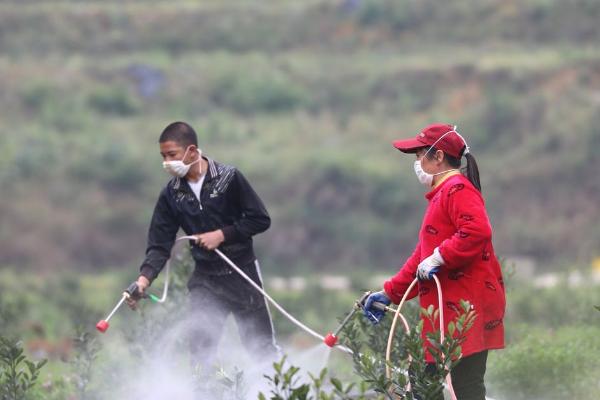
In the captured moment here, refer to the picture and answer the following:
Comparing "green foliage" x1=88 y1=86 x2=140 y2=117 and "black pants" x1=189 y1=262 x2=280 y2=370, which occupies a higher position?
"green foliage" x1=88 y1=86 x2=140 y2=117

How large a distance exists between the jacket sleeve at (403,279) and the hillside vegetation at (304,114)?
2419 centimetres

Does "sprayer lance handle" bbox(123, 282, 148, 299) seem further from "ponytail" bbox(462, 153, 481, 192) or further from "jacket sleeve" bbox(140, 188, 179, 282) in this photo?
"ponytail" bbox(462, 153, 481, 192)

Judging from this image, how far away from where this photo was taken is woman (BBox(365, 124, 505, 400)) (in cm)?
657

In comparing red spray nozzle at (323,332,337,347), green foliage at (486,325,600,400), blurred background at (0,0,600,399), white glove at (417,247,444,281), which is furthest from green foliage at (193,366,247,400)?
blurred background at (0,0,600,399)

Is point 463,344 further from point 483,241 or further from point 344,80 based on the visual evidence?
point 344,80

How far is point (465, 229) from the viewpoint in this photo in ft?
21.5

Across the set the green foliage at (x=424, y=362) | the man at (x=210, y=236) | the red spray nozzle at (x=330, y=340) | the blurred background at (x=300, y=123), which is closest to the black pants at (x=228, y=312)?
the man at (x=210, y=236)

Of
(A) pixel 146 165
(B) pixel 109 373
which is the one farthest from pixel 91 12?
(B) pixel 109 373

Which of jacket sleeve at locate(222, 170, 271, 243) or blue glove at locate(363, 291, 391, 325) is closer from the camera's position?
blue glove at locate(363, 291, 391, 325)

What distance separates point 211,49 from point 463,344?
1665 inches

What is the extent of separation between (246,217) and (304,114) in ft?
110

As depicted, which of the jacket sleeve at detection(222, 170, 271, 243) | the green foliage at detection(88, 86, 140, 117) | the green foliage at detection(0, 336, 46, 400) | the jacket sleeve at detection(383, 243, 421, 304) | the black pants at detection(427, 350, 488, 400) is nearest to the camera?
the black pants at detection(427, 350, 488, 400)

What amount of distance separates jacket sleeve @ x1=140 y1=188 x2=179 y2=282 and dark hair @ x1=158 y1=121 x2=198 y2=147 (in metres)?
0.35

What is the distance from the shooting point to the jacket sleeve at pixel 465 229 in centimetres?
652
